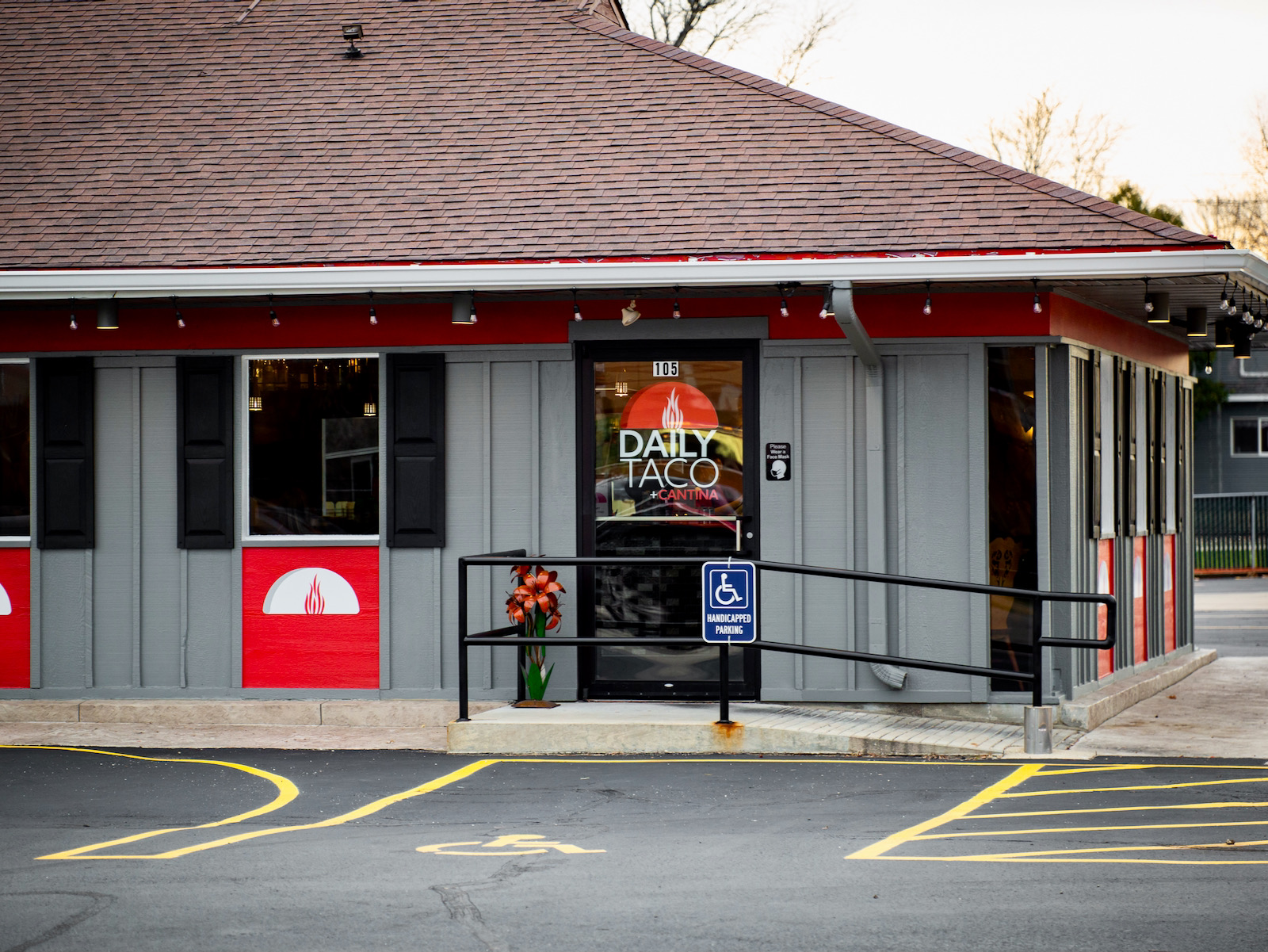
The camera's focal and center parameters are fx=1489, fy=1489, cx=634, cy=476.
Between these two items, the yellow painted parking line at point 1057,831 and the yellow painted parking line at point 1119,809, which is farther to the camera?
the yellow painted parking line at point 1119,809

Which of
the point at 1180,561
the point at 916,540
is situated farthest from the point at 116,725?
the point at 1180,561

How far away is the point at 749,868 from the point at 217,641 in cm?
577

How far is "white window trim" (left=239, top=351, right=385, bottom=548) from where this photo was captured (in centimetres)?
1070

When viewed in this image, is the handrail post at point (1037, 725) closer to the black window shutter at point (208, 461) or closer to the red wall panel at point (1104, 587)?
the red wall panel at point (1104, 587)

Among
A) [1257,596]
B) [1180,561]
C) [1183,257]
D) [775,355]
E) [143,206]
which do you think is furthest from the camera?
[1257,596]

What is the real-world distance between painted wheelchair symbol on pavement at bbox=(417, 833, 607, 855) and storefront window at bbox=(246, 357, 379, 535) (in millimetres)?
4287

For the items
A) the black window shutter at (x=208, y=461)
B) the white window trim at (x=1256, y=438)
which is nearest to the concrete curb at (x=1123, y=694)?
the black window shutter at (x=208, y=461)

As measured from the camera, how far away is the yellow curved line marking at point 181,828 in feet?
22.0

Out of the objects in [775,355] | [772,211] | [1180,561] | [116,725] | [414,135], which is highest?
[414,135]

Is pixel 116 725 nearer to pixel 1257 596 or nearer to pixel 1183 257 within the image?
pixel 1183 257

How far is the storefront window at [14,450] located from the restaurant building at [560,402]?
2 cm

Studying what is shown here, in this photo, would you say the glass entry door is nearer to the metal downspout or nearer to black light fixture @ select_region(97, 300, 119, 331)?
the metal downspout

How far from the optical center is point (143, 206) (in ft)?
37.1

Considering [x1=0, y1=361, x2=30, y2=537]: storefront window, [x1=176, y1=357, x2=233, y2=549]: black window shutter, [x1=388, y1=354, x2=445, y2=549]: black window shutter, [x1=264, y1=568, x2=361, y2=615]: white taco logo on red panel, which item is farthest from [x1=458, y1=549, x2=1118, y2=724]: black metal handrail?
[x1=0, y1=361, x2=30, y2=537]: storefront window
